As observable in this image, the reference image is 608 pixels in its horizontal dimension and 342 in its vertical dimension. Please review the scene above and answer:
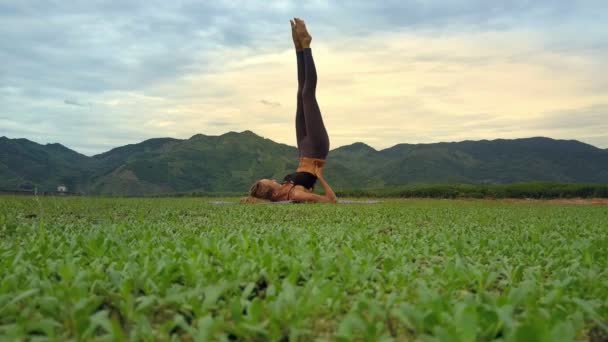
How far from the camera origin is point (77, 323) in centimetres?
153

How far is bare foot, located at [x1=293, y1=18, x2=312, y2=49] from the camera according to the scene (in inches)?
480

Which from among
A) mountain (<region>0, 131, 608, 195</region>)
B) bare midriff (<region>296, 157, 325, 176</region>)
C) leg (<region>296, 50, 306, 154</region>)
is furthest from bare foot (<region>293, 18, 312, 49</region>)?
mountain (<region>0, 131, 608, 195</region>)

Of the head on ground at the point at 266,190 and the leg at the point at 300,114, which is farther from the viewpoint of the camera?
the leg at the point at 300,114

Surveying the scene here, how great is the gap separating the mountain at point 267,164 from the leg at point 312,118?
58.5 m

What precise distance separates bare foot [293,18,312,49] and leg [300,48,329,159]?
0.47 feet

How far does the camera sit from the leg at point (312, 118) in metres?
12.3

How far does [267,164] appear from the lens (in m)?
103

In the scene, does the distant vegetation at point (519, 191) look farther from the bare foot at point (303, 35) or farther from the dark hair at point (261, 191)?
the bare foot at point (303, 35)

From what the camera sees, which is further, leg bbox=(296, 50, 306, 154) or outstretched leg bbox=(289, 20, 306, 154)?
leg bbox=(296, 50, 306, 154)

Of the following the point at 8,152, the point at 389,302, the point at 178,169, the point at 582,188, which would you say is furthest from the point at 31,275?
the point at 178,169

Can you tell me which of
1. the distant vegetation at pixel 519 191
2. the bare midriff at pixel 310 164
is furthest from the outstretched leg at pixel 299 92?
the distant vegetation at pixel 519 191

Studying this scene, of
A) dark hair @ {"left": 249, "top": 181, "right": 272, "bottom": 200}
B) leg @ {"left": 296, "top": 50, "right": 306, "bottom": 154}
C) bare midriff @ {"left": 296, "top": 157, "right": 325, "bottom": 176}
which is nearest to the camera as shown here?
bare midriff @ {"left": 296, "top": 157, "right": 325, "bottom": 176}

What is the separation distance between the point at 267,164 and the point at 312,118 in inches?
3586

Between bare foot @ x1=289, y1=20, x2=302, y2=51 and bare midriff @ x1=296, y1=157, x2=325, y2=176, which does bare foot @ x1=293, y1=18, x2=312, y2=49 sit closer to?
bare foot @ x1=289, y1=20, x2=302, y2=51
